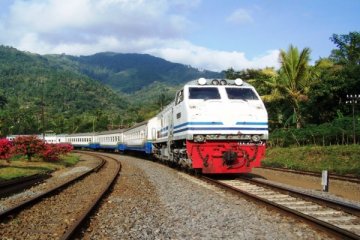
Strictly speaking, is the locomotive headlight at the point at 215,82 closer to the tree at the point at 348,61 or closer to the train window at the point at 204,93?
the train window at the point at 204,93

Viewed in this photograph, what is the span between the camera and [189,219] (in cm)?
805

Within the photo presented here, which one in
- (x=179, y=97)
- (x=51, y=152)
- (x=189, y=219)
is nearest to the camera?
(x=189, y=219)

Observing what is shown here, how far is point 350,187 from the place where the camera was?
13.9 metres

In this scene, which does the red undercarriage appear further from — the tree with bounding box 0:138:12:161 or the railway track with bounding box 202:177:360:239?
the tree with bounding box 0:138:12:161

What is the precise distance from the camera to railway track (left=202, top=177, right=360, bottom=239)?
673 cm

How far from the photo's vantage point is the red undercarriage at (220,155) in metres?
14.2

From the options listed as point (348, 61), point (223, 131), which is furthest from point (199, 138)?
point (348, 61)

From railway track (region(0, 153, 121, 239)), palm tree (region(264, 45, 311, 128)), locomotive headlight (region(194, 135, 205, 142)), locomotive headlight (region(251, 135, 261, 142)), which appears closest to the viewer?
railway track (region(0, 153, 121, 239))

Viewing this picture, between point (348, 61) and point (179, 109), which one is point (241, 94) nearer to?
point (179, 109)

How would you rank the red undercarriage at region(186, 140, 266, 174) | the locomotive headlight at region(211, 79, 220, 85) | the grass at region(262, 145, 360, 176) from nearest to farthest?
the red undercarriage at region(186, 140, 266, 174) < the locomotive headlight at region(211, 79, 220, 85) < the grass at region(262, 145, 360, 176)

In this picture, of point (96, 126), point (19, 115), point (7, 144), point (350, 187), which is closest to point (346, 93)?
point (350, 187)

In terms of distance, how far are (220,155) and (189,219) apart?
635 centimetres

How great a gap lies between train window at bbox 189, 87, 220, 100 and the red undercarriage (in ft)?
5.07

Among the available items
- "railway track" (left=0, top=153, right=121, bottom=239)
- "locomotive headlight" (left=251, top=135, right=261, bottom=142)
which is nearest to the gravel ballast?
"railway track" (left=0, top=153, right=121, bottom=239)
